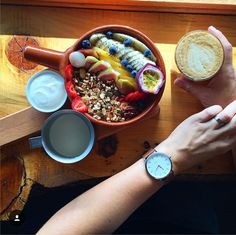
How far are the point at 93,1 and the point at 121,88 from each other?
27 centimetres

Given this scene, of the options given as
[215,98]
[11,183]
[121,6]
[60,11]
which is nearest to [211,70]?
[215,98]

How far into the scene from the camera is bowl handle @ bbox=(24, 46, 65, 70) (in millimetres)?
1064

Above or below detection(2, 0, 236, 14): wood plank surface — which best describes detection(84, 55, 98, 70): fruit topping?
below

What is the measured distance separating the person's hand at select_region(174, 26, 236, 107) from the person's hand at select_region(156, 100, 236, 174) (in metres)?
0.05

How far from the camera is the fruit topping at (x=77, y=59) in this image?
1047 millimetres

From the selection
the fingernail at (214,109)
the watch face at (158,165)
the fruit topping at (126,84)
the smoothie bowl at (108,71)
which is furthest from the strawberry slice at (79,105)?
the fingernail at (214,109)

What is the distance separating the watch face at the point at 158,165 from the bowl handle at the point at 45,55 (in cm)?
34

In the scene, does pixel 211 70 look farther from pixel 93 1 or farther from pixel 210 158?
pixel 93 1

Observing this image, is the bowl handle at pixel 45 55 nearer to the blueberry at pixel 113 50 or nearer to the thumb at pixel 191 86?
the blueberry at pixel 113 50

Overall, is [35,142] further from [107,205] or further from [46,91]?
[107,205]

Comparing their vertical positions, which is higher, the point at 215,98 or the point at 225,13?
the point at 225,13

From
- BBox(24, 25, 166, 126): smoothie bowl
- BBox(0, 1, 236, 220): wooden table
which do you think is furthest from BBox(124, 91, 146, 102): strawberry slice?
BBox(0, 1, 236, 220): wooden table

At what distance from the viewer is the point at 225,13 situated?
117 centimetres

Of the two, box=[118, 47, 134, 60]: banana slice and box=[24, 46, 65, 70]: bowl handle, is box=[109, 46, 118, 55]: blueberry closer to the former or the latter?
box=[118, 47, 134, 60]: banana slice
